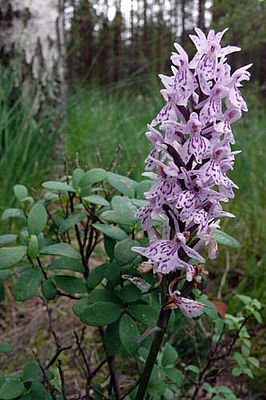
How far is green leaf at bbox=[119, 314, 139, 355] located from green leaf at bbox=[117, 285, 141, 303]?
35mm

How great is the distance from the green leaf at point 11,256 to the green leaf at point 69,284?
0.10 metres

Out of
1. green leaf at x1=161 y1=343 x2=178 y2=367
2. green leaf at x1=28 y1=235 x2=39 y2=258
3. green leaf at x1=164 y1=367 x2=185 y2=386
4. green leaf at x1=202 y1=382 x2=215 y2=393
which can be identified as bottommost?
green leaf at x1=202 y1=382 x2=215 y2=393

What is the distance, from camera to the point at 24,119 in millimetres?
2355

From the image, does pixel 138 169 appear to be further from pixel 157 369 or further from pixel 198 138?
pixel 198 138

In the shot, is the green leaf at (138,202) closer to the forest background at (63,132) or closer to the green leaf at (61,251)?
the green leaf at (61,251)

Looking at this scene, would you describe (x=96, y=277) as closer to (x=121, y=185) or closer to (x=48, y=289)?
(x=48, y=289)

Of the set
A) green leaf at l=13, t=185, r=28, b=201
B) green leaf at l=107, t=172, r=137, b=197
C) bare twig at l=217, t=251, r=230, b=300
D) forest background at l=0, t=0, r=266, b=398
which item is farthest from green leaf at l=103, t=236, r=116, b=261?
bare twig at l=217, t=251, r=230, b=300

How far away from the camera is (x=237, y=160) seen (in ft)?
9.70

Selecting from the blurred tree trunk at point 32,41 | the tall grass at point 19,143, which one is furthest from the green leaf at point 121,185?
the blurred tree trunk at point 32,41

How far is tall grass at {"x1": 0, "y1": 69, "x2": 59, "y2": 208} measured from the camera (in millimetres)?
2107

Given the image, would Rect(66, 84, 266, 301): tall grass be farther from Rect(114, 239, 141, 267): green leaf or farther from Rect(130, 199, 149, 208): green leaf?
Rect(114, 239, 141, 267): green leaf

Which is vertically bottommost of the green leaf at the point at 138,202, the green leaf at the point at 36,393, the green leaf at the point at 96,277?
the green leaf at the point at 36,393

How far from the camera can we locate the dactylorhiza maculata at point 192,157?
807 millimetres

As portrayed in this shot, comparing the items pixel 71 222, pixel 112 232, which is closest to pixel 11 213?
pixel 71 222
